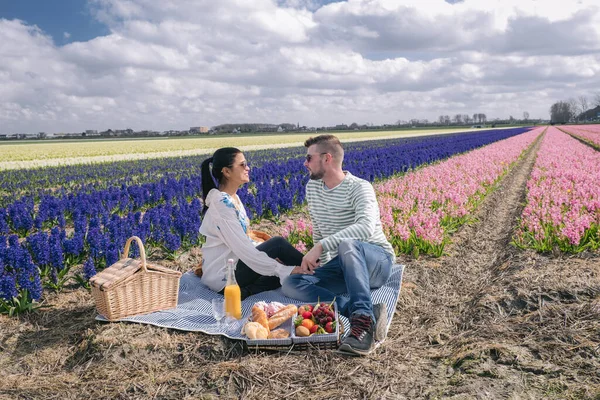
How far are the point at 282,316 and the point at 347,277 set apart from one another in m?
0.68

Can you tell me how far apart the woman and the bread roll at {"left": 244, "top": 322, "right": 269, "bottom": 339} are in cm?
67

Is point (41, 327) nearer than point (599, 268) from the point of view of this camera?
Yes

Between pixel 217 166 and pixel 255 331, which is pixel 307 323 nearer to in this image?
pixel 255 331

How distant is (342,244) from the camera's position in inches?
173

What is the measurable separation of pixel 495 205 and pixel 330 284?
7.95 meters

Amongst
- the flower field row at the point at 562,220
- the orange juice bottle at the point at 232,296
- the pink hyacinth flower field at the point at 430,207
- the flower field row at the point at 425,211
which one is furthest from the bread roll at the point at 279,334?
the flower field row at the point at 562,220

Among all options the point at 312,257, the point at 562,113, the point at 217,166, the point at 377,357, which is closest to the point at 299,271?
the point at 312,257

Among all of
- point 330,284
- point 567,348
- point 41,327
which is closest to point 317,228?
point 330,284

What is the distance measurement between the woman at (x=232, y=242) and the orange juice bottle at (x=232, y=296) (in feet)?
1.03

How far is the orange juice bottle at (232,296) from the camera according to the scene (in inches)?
176

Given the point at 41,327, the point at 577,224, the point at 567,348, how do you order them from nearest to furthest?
1. the point at 567,348
2. the point at 41,327
3. the point at 577,224

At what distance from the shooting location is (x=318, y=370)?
3777mm

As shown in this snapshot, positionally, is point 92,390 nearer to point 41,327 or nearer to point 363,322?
point 41,327

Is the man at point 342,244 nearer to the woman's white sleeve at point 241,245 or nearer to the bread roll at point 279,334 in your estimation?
the woman's white sleeve at point 241,245
